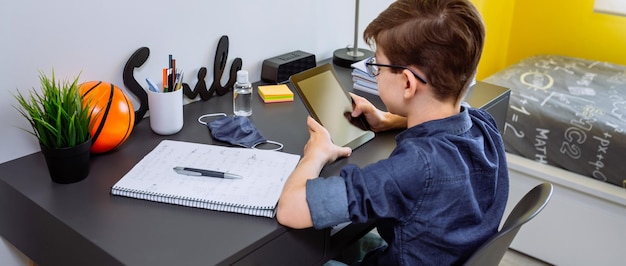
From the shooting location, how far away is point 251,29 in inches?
61.2

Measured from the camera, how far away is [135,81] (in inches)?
50.8

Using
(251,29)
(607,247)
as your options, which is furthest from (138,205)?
(607,247)

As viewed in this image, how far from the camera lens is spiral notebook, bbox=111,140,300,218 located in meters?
0.98

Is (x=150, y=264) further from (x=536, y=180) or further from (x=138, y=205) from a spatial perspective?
(x=536, y=180)

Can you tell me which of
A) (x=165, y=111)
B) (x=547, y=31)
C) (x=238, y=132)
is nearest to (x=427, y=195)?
(x=238, y=132)

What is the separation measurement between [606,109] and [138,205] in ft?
5.51

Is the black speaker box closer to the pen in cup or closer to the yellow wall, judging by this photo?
the pen in cup

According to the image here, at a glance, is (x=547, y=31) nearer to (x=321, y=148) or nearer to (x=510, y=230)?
(x=321, y=148)

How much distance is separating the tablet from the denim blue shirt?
0.25 meters

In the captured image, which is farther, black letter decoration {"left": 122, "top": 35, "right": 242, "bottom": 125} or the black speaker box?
the black speaker box

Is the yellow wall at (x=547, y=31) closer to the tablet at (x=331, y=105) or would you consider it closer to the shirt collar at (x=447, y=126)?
the tablet at (x=331, y=105)

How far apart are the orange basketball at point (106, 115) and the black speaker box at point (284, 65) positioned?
1.64ft

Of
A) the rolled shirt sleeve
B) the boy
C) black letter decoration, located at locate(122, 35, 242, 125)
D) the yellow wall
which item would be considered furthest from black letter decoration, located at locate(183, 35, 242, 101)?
the yellow wall

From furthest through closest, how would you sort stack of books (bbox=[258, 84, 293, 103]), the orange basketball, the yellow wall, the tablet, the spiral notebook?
1. the yellow wall
2. stack of books (bbox=[258, 84, 293, 103])
3. the tablet
4. the orange basketball
5. the spiral notebook
